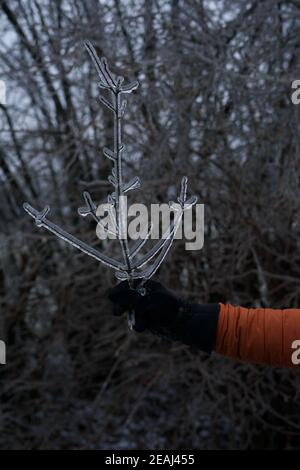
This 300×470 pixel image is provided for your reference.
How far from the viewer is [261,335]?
5.36ft

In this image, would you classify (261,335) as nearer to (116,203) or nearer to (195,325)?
(195,325)

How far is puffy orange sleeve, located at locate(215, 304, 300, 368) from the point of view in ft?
5.33

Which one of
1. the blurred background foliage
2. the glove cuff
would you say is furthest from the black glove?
the blurred background foliage

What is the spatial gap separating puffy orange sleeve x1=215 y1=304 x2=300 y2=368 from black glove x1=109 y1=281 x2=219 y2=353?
0.10 ft

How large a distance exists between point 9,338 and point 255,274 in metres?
2.05

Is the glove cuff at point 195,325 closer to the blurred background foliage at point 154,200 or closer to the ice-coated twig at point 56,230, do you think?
the ice-coated twig at point 56,230

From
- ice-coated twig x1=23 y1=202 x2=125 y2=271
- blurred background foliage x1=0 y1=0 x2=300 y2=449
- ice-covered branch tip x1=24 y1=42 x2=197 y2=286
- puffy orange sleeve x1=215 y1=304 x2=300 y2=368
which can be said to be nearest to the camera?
ice-covered branch tip x1=24 y1=42 x2=197 y2=286

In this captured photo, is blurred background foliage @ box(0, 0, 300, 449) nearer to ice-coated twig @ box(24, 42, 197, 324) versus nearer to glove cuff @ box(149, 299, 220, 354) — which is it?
glove cuff @ box(149, 299, 220, 354)

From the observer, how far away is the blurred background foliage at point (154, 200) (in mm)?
3588

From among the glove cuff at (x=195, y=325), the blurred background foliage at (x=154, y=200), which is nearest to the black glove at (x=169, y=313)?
the glove cuff at (x=195, y=325)

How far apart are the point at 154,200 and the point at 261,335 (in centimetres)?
209

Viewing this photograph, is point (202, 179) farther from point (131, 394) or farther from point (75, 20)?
point (131, 394)

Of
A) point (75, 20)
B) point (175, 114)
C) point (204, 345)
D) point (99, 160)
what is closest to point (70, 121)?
point (99, 160)

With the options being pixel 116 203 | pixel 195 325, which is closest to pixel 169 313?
pixel 195 325
